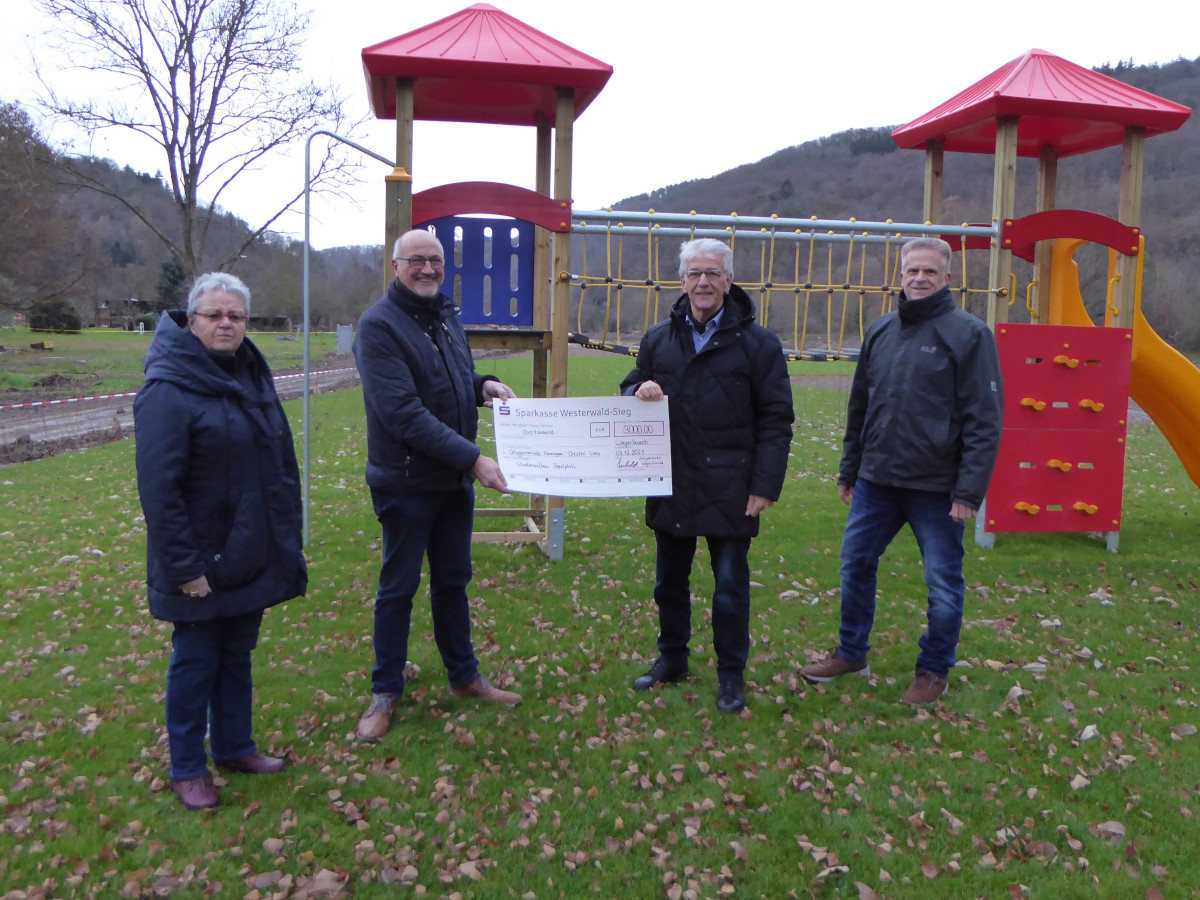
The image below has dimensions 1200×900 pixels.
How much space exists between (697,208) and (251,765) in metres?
90.7

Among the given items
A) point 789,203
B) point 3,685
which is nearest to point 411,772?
point 3,685

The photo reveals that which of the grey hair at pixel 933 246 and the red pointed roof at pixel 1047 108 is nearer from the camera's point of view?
the grey hair at pixel 933 246

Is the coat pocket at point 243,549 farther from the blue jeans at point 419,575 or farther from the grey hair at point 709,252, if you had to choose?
the grey hair at point 709,252

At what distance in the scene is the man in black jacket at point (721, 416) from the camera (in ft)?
14.5

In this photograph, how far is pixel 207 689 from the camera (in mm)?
3760

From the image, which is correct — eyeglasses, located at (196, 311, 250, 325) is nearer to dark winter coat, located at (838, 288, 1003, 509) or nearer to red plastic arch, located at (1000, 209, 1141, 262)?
dark winter coat, located at (838, 288, 1003, 509)

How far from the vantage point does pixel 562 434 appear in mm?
4801

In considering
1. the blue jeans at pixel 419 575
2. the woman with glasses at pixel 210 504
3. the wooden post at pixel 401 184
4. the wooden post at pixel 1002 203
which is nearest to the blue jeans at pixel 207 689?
the woman with glasses at pixel 210 504

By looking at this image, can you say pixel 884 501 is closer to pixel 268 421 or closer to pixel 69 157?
pixel 268 421

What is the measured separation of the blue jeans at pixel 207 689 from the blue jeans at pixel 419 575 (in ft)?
2.33

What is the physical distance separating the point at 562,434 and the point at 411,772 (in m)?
1.86

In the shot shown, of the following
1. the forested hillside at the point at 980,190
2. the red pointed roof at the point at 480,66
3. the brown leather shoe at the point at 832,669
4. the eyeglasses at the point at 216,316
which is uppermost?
the forested hillside at the point at 980,190

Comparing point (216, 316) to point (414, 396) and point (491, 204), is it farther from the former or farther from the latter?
point (491, 204)

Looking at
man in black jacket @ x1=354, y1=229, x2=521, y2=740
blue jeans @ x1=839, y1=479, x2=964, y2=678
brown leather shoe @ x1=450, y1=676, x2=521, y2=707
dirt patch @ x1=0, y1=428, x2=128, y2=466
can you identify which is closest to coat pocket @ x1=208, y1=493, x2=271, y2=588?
man in black jacket @ x1=354, y1=229, x2=521, y2=740
